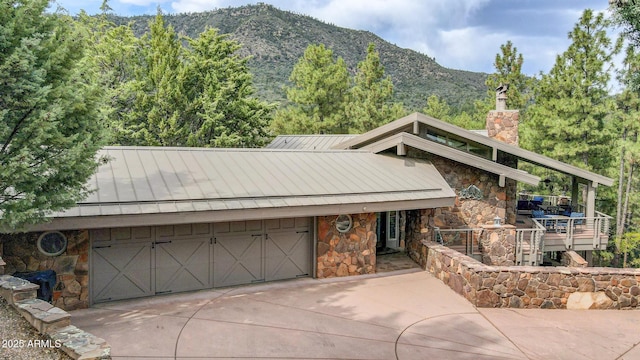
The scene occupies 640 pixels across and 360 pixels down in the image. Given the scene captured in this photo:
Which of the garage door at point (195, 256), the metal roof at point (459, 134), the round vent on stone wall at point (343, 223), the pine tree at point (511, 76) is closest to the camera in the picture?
the garage door at point (195, 256)

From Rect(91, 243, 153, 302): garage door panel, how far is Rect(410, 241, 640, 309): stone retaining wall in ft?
20.8

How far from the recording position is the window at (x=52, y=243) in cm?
762

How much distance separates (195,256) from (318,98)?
70.3 feet

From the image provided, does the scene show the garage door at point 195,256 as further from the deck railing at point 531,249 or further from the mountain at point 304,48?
the mountain at point 304,48

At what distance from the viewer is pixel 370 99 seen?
29516mm

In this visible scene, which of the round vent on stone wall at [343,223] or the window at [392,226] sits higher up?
the round vent on stone wall at [343,223]

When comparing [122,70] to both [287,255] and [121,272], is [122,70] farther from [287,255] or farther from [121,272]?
[287,255]

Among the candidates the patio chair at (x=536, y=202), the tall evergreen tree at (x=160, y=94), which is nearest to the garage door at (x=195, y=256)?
the patio chair at (x=536, y=202)

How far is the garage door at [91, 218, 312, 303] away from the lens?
8250mm

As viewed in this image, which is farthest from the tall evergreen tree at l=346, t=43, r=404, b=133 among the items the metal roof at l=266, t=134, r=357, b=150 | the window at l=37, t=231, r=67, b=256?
the window at l=37, t=231, r=67, b=256

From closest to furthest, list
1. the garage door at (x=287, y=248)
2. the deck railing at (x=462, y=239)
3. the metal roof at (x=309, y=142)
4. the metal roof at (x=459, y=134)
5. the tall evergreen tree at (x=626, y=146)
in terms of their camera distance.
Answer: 1. the garage door at (x=287, y=248)
2. the deck railing at (x=462, y=239)
3. the metal roof at (x=459, y=134)
4. the metal roof at (x=309, y=142)
5. the tall evergreen tree at (x=626, y=146)

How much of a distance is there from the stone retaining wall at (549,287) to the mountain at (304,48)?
59.4m

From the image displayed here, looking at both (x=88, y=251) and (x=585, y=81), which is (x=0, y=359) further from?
(x=585, y=81)

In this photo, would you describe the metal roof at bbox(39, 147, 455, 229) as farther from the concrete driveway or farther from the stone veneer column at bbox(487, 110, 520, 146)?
the stone veneer column at bbox(487, 110, 520, 146)
